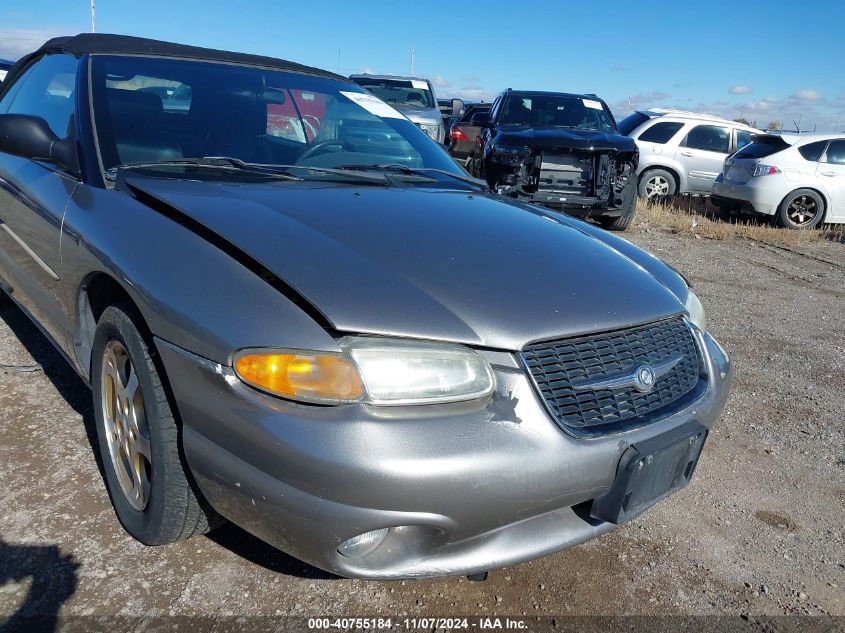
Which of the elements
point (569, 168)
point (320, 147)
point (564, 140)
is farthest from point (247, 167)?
point (569, 168)

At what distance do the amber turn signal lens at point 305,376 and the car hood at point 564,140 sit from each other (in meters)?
6.39

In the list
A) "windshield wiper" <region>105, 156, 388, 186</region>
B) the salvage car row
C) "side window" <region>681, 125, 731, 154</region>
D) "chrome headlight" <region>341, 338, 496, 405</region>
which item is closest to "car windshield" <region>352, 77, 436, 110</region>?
the salvage car row

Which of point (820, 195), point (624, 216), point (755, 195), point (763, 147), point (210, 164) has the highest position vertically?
point (763, 147)

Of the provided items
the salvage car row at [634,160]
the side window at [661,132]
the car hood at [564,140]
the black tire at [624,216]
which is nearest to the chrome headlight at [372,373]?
the salvage car row at [634,160]

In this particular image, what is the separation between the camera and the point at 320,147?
301cm

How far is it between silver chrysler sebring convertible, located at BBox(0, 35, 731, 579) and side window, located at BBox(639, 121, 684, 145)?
389 inches

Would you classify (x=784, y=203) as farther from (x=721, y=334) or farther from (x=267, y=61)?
(x=267, y=61)

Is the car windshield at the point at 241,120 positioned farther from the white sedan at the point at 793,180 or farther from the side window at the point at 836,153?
the side window at the point at 836,153

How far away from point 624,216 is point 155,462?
705 cm

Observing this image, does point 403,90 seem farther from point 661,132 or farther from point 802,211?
point 802,211

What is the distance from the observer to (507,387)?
67.1 inches

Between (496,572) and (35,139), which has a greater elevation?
(35,139)

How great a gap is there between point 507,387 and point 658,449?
489 mm

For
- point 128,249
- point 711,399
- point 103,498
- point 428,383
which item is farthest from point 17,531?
point 711,399
